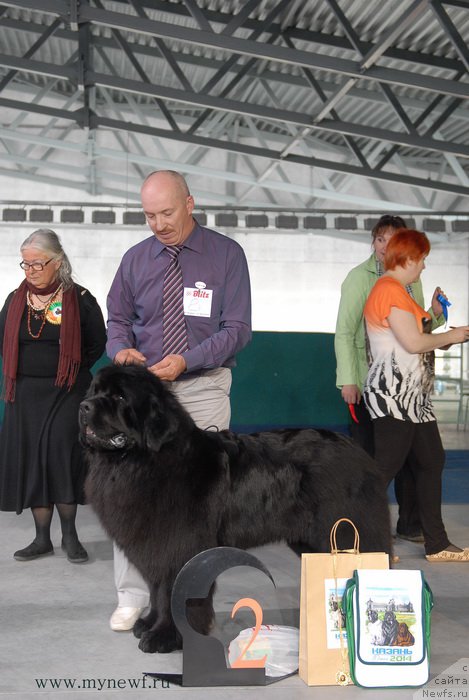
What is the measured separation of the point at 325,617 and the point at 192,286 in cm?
130

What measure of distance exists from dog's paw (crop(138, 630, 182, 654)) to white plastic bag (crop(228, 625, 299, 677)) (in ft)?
0.67

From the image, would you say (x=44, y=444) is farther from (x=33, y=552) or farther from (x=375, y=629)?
(x=375, y=629)

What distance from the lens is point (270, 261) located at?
27.0 ft

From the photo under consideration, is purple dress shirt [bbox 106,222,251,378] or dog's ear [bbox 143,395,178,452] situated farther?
purple dress shirt [bbox 106,222,251,378]

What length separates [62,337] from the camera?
161 inches

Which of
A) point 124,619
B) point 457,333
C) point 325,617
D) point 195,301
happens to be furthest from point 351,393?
point 325,617

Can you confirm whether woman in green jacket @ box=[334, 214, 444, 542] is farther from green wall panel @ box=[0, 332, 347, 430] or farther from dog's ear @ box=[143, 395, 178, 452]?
green wall panel @ box=[0, 332, 347, 430]

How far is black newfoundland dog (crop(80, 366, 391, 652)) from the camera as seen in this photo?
271 centimetres

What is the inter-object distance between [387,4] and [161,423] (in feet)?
18.8

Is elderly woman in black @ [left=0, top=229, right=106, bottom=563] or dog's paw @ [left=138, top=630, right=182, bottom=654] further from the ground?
elderly woman in black @ [left=0, top=229, right=106, bottom=563]

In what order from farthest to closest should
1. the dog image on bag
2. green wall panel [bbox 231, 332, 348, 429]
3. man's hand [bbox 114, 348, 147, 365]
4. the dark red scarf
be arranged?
1. green wall panel [bbox 231, 332, 348, 429]
2. the dark red scarf
3. man's hand [bbox 114, 348, 147, 365]
4. the dog image on bag

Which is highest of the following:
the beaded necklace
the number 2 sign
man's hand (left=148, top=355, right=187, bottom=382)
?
the beaded necklace

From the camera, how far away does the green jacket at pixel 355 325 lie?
4469mm

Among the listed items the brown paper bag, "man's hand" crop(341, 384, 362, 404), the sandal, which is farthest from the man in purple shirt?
the sandal
